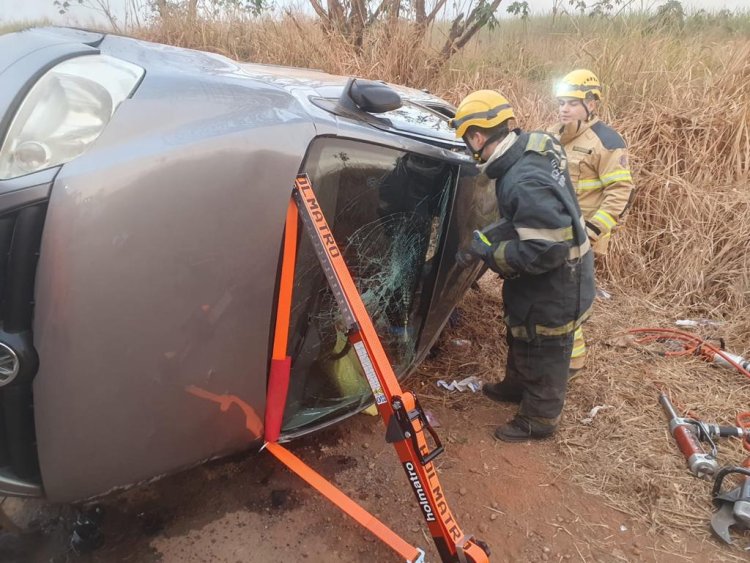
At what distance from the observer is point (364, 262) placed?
83.6 inches

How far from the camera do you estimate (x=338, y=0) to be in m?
6.46

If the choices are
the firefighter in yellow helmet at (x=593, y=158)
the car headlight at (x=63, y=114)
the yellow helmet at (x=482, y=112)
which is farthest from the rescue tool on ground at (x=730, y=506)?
the car headlight at (x=63, y=114)

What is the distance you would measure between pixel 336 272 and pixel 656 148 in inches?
188

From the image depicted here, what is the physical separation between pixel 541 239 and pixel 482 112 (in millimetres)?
584

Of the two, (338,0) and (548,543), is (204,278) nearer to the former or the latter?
(548,543)

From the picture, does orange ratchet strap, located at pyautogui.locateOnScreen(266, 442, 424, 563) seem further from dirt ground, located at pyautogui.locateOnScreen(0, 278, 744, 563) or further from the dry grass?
the dry grass

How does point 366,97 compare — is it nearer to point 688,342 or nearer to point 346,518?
point 346,518

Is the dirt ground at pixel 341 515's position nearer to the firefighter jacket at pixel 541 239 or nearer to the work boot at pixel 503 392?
the work boot at pixel 503 392

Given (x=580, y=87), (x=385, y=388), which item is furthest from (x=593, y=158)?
(x=385, y=388)

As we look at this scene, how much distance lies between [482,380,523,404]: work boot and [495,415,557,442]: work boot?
271mm

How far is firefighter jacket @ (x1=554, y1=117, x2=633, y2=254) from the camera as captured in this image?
11.3 ft

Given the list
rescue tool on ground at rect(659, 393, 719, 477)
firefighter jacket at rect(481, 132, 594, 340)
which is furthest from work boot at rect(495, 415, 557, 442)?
rescue tool on ground at rect(659, 393, 719, 477)

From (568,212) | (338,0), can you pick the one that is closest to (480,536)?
(568,212)

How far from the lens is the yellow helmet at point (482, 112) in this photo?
2324 mm
